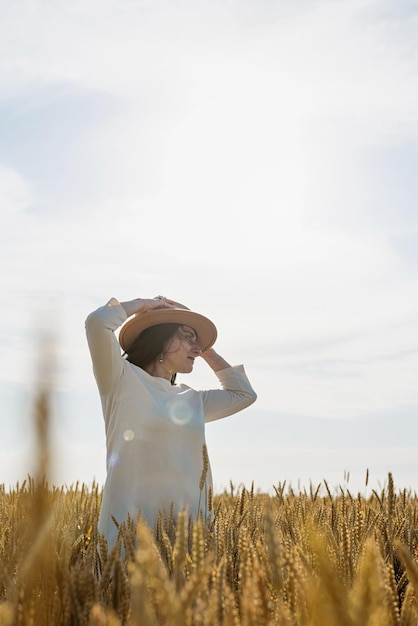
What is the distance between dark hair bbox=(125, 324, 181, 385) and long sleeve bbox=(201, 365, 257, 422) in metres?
0.40

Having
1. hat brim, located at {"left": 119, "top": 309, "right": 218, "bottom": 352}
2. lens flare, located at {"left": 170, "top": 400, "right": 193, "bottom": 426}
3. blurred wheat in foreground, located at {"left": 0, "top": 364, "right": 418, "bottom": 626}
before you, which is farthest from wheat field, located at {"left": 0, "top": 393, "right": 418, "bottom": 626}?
hat brim, located at {"left": 119, "top": 309, "right": 218, "bottom": 352}

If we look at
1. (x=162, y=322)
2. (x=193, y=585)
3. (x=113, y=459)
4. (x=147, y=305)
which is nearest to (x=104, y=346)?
(x=113, y=459)

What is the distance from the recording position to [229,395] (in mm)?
4469

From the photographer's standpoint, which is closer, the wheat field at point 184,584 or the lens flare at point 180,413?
the wheat field at point 184,584

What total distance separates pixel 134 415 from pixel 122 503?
1.46 feet

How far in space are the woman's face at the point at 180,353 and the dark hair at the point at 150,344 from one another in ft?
0.12

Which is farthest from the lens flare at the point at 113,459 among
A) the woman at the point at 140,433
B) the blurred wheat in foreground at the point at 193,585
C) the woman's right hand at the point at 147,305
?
the blurred wheat in foreground at the point at 193,585

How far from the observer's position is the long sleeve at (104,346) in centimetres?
344

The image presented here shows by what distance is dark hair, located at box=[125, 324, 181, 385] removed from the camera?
13.5 feet

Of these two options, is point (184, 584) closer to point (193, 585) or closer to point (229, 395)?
point (193, 585)

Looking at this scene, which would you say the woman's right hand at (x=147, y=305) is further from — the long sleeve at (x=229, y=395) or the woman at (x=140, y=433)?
the long sleeve at (x=229, y=395)

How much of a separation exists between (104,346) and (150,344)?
75 centimetres

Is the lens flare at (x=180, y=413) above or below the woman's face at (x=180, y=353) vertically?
below

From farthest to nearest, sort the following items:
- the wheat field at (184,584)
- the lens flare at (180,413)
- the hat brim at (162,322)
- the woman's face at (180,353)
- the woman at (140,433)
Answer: the hat brim at (162,322) → the woman's face at (180,353) → the lens flare at (180,413) → the woman at (140,433) → the wheat field at (184,584)
